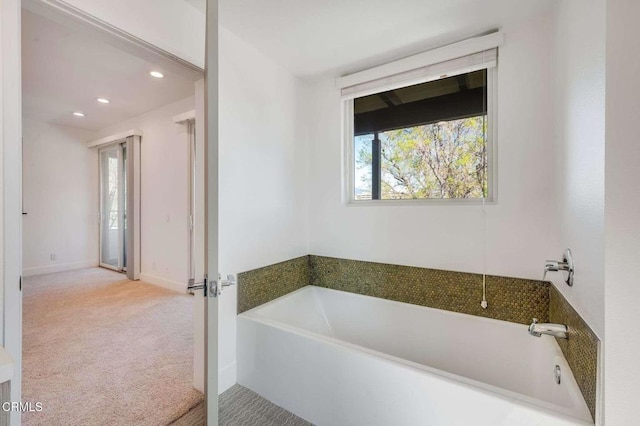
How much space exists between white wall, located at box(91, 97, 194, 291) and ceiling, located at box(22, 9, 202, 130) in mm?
233

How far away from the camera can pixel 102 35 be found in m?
1.38

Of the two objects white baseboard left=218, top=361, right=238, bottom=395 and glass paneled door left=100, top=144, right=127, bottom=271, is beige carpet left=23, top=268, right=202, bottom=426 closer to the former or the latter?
white baseboard left=218, top=361, right=238, bottom=395

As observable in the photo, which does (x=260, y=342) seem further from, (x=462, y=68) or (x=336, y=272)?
(x=462, y=68)

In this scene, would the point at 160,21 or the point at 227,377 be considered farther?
the point at 227,377

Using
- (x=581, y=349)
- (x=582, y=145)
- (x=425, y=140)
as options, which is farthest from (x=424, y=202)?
(x=581, y=349)

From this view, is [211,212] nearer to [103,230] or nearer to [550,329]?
[550,329]

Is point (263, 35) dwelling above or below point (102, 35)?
above

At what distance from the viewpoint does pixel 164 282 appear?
12.9ft

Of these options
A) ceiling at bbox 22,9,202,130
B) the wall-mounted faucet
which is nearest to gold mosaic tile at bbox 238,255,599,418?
the wall-mounted faucet

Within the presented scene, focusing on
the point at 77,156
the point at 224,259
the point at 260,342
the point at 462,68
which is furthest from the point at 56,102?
the point at 462,68

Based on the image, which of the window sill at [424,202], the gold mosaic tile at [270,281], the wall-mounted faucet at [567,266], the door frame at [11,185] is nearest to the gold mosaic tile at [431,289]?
the gold mosaic tile at [270,281]

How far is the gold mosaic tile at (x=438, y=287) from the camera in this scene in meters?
1.75

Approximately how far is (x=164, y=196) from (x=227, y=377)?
297cm

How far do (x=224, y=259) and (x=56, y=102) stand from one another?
149 inches
